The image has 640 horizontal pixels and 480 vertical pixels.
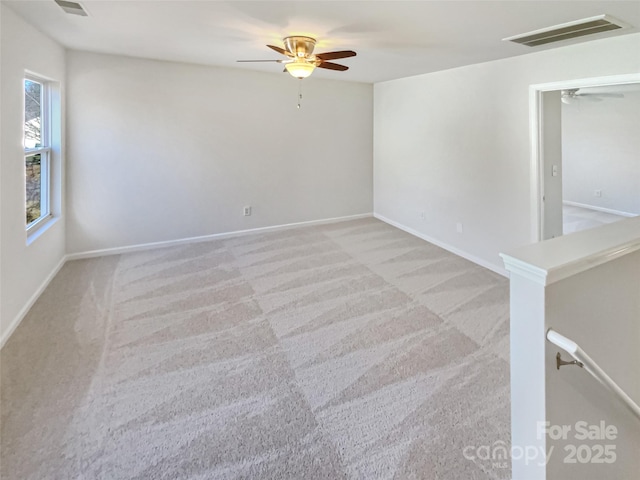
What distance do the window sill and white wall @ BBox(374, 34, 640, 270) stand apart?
15.6 ft

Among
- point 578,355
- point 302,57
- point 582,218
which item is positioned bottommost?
point 578,355

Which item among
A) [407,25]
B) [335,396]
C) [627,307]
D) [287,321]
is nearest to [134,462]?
[335,396]

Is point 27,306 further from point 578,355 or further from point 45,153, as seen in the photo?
point 578,355

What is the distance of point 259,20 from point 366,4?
0.90 meters

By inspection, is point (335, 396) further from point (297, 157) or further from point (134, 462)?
point (297, 157)

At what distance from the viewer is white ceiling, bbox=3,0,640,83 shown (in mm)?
2428

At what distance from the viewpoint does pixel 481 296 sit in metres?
3.50

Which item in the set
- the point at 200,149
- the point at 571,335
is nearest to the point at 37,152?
the point at 200,149

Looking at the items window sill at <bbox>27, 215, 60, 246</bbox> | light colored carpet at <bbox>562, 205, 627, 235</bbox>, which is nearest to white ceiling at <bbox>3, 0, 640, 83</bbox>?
window sill at <bbox>27, 215, 60, 246</bbox>

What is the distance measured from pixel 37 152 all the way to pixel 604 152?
9.24 meters

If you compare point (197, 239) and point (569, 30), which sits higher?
point (569, 30)

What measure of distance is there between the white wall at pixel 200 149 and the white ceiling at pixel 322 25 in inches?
26.3

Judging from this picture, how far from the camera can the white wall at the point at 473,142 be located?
131 inches

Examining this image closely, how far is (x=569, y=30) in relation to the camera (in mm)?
2732
